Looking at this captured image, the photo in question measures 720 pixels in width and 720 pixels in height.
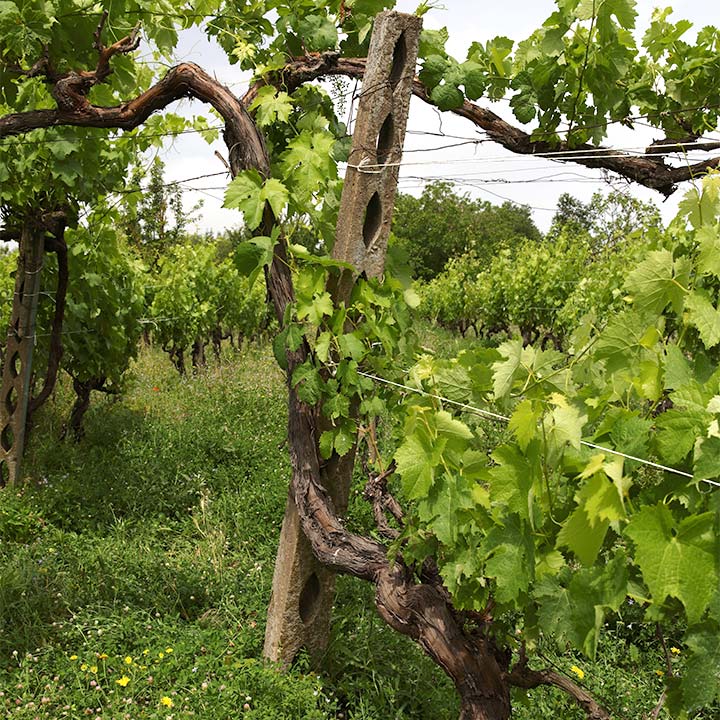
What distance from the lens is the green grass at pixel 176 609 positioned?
10.1 ft

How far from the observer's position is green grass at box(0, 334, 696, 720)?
10.1 ft

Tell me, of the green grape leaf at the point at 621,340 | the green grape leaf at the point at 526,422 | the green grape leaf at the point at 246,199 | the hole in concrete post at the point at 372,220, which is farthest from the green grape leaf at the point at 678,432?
the green grape leaf at the point at 246,199

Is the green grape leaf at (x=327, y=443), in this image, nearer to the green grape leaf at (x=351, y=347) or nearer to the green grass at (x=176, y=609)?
the green grape leaf at (x=351, y=347)

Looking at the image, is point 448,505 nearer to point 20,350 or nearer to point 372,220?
point 372,220

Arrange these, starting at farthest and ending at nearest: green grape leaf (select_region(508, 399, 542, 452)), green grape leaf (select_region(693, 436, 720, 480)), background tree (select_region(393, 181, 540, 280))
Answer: background tree (select_region(393, 181, 540, 280))
green grape leaf (select_region(508, 399, 542, 452))
green grape leaf (select_region(693, 436, 720, 480))

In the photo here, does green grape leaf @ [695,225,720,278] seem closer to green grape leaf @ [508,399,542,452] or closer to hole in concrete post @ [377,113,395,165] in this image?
green grape leaf @ [508,399,542,452]

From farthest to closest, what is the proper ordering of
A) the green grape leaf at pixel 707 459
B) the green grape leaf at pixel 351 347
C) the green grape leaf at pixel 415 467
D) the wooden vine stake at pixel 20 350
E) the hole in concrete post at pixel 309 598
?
the wooden vine stake at pixel 20 350 → the hole in concrete post at pixel 309 598 → the green grape leaf at pixel 351 347 → the green grape leaf at pixel 415 467 → the green grape leaf at pixel 707 459

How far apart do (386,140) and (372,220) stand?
32 centimetres

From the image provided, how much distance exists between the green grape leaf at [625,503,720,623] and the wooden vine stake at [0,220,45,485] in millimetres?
5034

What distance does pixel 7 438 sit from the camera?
18.1 feet

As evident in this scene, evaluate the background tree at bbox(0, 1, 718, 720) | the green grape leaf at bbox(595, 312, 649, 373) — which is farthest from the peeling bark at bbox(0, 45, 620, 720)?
the green grape leaf at bbox(595, 312, 649, 373)

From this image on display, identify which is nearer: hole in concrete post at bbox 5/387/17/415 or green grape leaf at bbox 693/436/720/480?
green grape leaf at bbox 693/436/720/480

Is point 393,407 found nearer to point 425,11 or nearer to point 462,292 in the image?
point 425,11

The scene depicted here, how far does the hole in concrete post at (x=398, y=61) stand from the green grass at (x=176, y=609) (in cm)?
232
